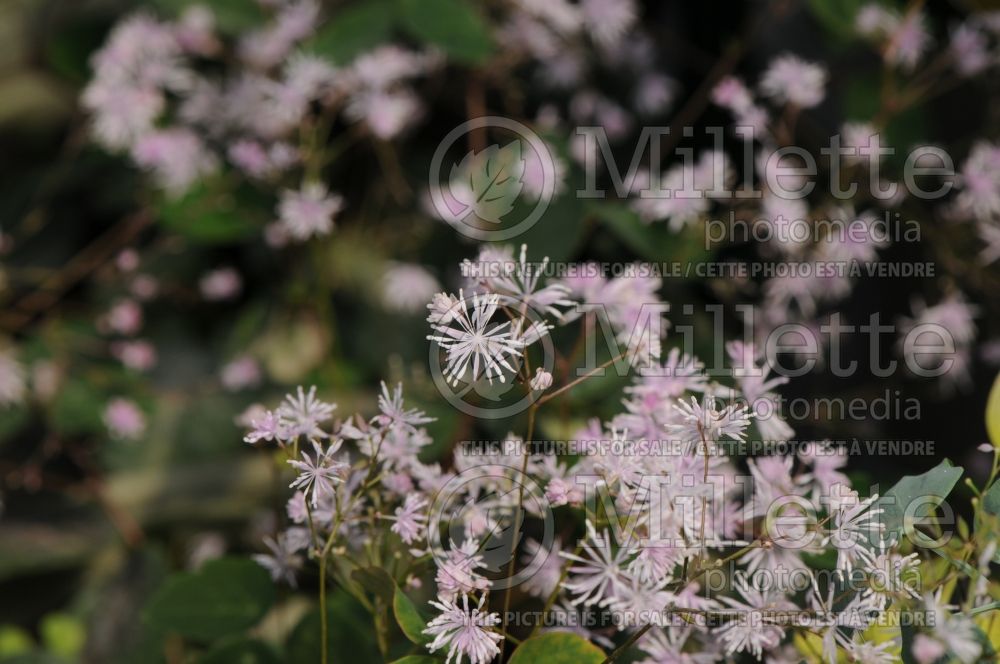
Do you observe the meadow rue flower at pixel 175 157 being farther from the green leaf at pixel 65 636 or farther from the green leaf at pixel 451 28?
the green leaf at pixel 65 636

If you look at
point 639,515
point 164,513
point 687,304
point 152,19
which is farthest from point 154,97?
point 639,515

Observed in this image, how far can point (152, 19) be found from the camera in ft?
3.12

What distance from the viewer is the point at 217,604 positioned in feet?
1.77

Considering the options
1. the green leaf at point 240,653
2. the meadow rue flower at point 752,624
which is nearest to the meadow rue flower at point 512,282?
the meadow rue flower at point 752,624

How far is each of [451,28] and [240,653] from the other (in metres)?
0.61

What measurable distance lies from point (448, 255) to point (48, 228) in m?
0.54

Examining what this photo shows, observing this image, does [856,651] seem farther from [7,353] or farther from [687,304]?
[7,353]

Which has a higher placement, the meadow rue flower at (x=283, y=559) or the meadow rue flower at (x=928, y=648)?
the meadow rue flower at (x=283, y=559)

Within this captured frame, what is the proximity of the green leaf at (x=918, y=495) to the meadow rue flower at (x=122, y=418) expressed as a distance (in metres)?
0.80

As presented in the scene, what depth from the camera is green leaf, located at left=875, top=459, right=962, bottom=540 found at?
1.25ft

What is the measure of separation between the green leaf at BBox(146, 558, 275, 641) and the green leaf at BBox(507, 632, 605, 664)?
20 cm

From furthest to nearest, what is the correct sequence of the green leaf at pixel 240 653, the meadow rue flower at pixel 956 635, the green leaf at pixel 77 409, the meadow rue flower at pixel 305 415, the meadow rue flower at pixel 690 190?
the green leaf at pixel 77 409 < the meadow rue flower at pixel 690 190 < the green leaf at pixel 240 653 < the meadow rue flower at pixel 305 415 < the meadow rue flower at pixel 956 635

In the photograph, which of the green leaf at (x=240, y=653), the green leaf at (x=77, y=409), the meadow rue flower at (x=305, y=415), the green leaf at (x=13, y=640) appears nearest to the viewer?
the meadow rue flower at (x=305, y=415)

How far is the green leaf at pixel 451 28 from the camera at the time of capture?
845mm
